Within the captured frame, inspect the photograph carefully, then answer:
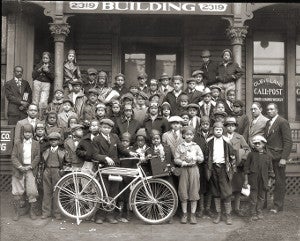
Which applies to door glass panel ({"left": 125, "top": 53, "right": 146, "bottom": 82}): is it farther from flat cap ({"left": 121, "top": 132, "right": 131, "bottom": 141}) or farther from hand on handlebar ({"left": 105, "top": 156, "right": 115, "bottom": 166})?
hand on handlebar ({"left": 105, "top": 156, "right": 115, "bottom": 166})

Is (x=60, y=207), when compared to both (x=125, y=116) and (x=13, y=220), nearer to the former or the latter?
(x=13, y=220)

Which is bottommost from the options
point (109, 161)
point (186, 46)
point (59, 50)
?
point (109, 161)

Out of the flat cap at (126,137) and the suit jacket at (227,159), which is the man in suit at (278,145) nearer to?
the suit jacket at (227,159)

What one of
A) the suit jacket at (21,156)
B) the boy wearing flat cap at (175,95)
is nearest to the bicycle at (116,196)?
the suit jacket at (21,156)

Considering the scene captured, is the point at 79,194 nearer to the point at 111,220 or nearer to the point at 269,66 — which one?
the point at 111,220

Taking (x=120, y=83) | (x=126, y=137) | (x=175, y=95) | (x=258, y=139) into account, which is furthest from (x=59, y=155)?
(x=258, y=139)

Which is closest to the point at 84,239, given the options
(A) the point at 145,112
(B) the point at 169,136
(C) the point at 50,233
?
(C) the point at 50,233

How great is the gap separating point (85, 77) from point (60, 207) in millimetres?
5485

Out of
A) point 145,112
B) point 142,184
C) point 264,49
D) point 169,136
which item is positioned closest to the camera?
point 142,184

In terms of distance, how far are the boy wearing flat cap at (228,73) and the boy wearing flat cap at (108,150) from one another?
11.5 ft

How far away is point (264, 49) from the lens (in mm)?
13219

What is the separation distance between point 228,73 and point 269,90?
131 inches

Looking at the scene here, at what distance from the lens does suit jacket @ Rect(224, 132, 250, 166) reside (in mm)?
8156

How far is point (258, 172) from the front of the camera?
320 inches
